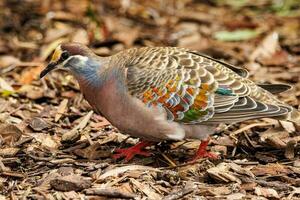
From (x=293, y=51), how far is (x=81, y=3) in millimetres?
3678

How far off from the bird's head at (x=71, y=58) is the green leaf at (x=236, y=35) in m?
4.03

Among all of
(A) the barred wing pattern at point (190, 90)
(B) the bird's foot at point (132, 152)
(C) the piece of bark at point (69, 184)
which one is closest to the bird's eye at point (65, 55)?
(A) the barred wing pattern at point (190, 90)

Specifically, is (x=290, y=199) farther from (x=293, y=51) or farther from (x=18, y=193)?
(x=293, y=51)

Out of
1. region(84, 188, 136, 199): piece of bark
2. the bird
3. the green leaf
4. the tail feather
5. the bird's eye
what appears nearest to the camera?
region(84, 188, 136, 199): piece of bark

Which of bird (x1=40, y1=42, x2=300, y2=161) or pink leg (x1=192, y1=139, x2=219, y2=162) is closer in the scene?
bird (x1=40, y1=42, x2=300, y2=161)

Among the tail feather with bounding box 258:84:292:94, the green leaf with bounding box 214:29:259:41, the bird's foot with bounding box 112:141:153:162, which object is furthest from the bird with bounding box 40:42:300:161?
the green leaf with bounding box 214:29:259:41

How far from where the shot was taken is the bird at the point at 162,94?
19.3 feet

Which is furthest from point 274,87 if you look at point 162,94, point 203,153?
point 162,94

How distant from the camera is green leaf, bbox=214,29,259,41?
9758 mm

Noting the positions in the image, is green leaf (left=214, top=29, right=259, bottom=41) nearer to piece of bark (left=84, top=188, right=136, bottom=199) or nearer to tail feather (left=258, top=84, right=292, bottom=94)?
tail feather (left=258, top=84, right=292, bottom=94)

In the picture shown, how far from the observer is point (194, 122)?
236 inches

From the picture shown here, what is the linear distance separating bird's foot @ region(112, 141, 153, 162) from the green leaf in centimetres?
386

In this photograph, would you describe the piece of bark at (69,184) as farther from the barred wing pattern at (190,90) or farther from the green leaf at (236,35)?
the green leaf at (236,35)

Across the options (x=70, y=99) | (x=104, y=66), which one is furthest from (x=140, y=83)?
(x=70, y=99)
